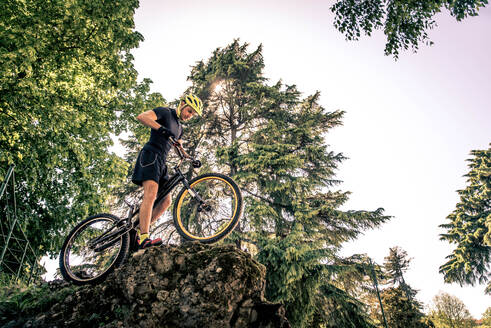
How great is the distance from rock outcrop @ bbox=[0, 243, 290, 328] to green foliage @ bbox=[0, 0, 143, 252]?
411 centimetres

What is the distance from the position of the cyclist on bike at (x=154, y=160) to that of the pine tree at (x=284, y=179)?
514 centimetres

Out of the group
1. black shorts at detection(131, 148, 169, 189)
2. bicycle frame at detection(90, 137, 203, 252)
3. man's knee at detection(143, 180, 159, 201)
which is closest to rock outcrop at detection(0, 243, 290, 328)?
bicycle frame at detection(90, 137, 203, 252)

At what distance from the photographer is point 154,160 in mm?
3168

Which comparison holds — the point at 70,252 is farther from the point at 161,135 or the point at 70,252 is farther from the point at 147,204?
the point at 161,135

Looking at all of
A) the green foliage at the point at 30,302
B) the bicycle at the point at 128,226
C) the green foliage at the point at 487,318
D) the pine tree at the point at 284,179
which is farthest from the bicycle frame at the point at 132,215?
the green foliage at the point at 487,318

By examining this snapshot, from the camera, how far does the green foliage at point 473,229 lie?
15.4 meters

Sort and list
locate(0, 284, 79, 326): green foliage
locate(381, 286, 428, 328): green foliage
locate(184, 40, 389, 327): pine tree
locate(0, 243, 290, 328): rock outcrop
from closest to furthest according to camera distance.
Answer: locate(0, 243, 290, 328): rock outcrop, locate(0, 284, 79, 326): green foliage, locate(184, 40, 389, 327): pine tree, locate(381, 286, 428, 328): green foliage

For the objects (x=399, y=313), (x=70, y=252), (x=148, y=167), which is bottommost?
(x=399, y=313)

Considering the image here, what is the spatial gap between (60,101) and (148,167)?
5.00 meters

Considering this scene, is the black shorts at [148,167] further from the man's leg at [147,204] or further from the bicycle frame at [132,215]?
the bicycle frame at [132,215]

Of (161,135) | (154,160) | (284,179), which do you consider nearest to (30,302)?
(154,160)

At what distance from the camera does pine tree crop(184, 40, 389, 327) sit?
7.56m

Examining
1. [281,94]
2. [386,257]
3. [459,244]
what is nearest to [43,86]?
[281,94]

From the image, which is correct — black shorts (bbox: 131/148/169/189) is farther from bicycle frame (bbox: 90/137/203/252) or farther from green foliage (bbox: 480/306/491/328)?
green foliage (bbox: 480/306/491/328)
